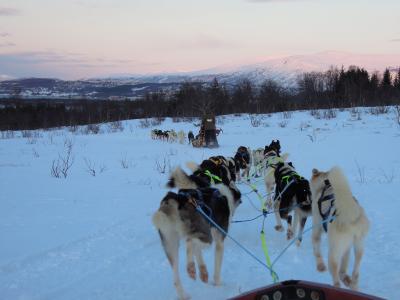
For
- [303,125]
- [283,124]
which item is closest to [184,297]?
[303,125]

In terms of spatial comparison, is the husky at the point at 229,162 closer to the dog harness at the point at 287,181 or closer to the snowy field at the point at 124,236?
the snowy field at the point at 124,236

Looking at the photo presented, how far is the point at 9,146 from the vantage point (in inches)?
558

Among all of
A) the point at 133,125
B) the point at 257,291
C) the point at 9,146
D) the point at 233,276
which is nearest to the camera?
the point at 257,291

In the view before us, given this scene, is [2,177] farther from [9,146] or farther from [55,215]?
[9,146]

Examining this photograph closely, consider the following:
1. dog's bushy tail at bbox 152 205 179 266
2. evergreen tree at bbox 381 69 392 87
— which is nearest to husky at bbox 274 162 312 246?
dog's bushy tail at bbox 152 205 179 266

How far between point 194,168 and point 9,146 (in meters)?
11.4

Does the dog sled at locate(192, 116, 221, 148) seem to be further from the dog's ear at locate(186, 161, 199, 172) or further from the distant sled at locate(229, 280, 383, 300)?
the distant sled at locate(229, 280, 383, 300)

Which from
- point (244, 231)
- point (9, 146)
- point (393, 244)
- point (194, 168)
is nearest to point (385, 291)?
point (393, 244)

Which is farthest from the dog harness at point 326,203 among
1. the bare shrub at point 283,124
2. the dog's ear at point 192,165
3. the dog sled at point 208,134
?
the bare shrub at point 283,124

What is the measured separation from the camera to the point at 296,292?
203cm

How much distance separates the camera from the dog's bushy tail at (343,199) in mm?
2719

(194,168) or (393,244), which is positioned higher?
(194,168)

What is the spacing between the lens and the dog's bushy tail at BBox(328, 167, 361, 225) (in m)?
2.72

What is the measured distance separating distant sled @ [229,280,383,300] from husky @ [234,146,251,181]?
6.08 m
